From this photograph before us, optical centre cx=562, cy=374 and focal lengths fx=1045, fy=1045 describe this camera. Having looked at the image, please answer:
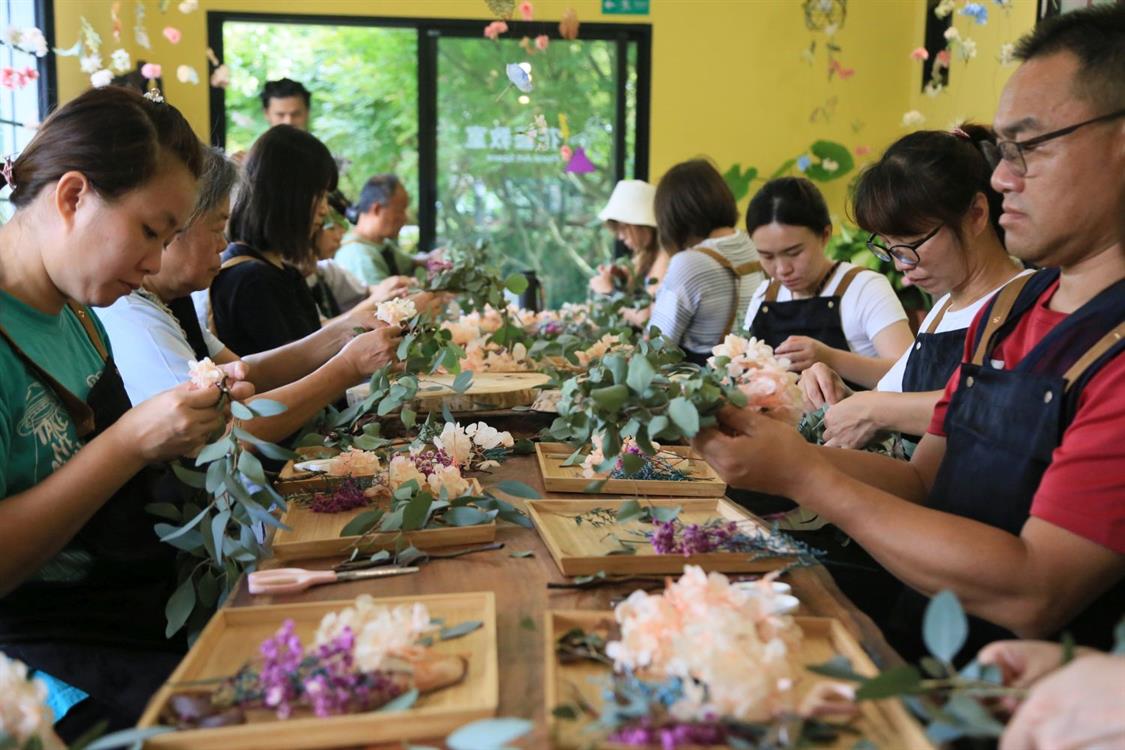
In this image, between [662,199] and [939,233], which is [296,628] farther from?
[662,199]

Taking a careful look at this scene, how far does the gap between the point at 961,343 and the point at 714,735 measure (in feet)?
5.66

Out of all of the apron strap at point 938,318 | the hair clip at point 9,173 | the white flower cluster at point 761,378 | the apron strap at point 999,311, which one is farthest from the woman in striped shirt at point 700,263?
the hair clip at point 9,173

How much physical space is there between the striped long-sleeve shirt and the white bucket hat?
1561 millimetres

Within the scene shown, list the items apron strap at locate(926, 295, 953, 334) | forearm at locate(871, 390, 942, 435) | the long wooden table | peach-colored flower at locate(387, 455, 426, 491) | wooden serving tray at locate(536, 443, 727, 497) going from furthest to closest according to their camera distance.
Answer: apron strap at locate(926, 295, 953, 334), forearm at locate(871, 390, 942, 435), wooden serving tray at locate(536, 443, 727, 497), peach-colored flower at locate(387, 455, 426, 491), the long wooden table

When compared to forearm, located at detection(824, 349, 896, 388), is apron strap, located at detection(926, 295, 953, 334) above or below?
above

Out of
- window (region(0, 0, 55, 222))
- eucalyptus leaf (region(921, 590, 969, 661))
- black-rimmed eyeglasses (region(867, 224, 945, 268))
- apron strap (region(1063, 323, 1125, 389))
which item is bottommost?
eucalyptus leaf (region(921, 590, 969, 661))

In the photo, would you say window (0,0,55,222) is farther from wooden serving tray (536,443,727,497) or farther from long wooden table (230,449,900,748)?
long wooden table (230,449,900,748)

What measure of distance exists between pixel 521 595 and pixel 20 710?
26.9 inches

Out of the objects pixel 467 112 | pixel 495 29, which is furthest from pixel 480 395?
pixel 467 112

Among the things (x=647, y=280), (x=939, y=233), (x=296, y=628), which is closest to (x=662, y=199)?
(x=647, y=280)

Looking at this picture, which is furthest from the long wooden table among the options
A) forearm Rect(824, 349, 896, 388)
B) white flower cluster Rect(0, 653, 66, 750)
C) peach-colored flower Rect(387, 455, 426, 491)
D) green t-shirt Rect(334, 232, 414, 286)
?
green t-shirt Rect(334, 232, 414, 286)

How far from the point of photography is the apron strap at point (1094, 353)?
143cm

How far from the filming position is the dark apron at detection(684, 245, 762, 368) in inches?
181

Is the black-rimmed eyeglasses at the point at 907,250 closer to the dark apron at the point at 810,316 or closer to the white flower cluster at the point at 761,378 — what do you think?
the white flower cluster at the point at 761,378
